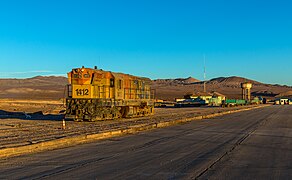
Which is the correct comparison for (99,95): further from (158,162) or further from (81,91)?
(158,162)

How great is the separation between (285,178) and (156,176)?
3139mm

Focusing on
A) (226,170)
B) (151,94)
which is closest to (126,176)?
(226,170)

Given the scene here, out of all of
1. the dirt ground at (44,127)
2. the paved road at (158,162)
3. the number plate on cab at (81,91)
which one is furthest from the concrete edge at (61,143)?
the number plate on cab at (81,91)

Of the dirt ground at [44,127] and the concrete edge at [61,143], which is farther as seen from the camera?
the dirt ground at [44,127]

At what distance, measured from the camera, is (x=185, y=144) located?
14.8m

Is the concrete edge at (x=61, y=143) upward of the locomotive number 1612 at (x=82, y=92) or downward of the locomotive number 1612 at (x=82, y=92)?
downward

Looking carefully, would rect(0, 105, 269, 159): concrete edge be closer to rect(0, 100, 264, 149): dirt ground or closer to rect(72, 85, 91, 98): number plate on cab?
rect(0, 100, 264, 149): dirt ground

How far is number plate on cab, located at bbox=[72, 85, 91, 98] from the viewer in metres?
26.3

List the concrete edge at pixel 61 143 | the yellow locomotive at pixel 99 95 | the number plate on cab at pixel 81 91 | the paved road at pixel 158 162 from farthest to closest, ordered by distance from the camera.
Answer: the number plate on cab at pixel 81 91 < the yellow locomotive at pixel 99 95 < the concrete edge at pixel 61 143 < the paved road at pixel 158 162

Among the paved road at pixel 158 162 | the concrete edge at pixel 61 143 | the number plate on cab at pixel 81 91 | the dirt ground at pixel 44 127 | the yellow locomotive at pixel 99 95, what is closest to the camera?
the paved road at pixel 158 162

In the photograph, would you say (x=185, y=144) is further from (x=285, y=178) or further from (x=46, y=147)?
(x=285, y=178)

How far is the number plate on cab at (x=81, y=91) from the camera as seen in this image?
26.3 m

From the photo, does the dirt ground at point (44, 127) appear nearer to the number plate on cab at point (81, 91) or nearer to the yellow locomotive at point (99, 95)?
the yellow locomotive at point (99, 95)

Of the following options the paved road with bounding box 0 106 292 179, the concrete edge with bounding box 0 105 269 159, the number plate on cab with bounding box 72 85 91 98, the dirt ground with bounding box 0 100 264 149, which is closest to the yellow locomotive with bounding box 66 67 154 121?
the number plate on cab with bounding box 72 85 91 98
